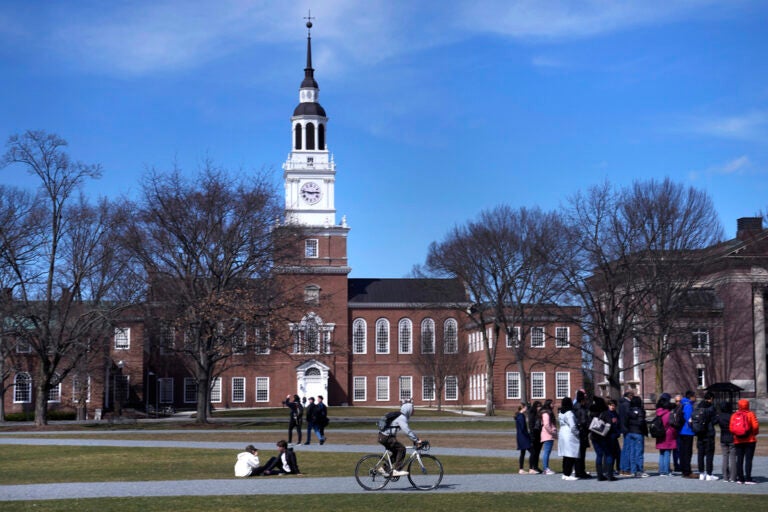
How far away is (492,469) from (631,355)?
45044 mm

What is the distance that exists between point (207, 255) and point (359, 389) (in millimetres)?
44834

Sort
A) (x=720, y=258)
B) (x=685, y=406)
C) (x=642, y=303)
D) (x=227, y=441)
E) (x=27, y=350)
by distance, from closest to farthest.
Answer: (x=685, y=406) < (x=227, y=441) < (x=642, y=303) < (x=720, y=258) < (x=27, y=350)

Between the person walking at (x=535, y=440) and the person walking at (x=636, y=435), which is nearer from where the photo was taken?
the person walking at (x=636, y=435)

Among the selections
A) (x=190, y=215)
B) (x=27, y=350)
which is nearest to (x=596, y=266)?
Answer: (x=190, y=215)

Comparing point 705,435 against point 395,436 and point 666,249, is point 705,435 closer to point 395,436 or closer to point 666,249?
point 395,436

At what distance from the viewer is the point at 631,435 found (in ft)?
76.4

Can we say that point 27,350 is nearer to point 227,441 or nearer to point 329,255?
point 329,255

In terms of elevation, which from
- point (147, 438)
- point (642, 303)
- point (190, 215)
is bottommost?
point (147, 438)

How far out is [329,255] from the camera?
294ft

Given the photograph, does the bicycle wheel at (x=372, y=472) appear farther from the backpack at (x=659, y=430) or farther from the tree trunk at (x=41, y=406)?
the tree trunk at (x=41, y=406)

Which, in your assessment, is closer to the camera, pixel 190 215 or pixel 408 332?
pixel 190 215

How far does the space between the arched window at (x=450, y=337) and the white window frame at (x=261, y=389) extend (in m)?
15.1

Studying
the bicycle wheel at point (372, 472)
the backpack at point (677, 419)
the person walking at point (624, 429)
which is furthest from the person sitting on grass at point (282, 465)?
the backpack at point (677, 419)

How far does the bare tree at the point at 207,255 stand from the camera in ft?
160
